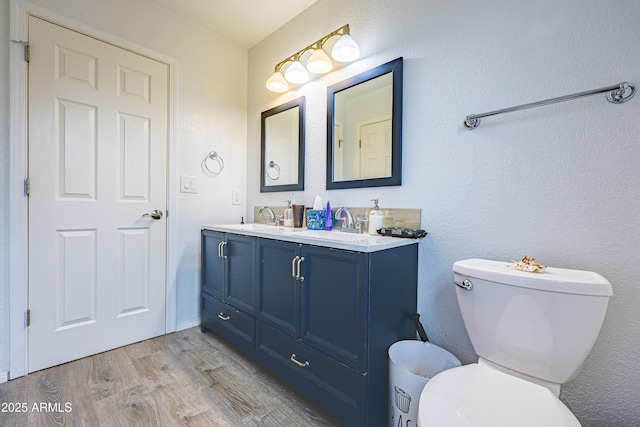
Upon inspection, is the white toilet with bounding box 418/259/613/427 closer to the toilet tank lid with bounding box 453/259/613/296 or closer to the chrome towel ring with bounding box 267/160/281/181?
the toilet tank lid with bounding box 453/259/613/296

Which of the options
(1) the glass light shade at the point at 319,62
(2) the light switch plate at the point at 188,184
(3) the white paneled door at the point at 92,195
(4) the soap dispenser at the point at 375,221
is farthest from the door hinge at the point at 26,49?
(4) the soap dispenser at the point at 375,221

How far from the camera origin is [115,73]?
181 cm

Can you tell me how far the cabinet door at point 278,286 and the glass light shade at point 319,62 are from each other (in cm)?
114

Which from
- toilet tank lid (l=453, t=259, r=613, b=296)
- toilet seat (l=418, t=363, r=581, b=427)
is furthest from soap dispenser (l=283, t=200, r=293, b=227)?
toilet seat (l=418, t=363, r=581, b=427)

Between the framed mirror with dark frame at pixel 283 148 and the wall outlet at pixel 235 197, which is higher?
the framed mirror with dark frame at pixel 283 148

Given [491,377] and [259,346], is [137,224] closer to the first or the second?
[259,346]

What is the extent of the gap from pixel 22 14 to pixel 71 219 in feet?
3.70

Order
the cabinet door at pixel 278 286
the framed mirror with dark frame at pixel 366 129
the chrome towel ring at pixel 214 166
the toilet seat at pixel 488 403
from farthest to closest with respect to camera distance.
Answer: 1. the chrome towel ring at pixel 214 166
2. the framed mirror with dark frame at pixel 366 129
3. the cabinet door at pixel 278 286
4. the toilet seat at pixel 488 403

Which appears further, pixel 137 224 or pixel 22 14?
pixel 137 224

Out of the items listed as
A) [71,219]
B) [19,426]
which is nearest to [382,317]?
[19,426]

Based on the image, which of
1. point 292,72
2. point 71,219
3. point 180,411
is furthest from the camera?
point 292,72

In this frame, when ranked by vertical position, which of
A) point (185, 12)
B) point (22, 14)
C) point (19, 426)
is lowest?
point (19, 426)

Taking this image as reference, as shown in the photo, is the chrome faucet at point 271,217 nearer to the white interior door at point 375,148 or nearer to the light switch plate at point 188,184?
the light switch plate at point 188,184

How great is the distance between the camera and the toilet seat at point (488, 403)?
70 centimetres
